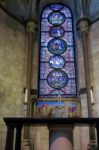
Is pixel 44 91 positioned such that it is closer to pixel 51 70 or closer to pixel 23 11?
pixel 51 70

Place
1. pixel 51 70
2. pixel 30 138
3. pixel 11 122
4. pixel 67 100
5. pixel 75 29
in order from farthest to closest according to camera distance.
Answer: pixel 75 29 < pixel 51 70 < pixel 67 100 < pixel 30 138 < pixel 11 122

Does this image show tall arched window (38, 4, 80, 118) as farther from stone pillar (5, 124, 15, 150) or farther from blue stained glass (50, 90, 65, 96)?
stone pillar (5, 124, 15, 150)

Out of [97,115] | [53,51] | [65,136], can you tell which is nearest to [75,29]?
[53,51]

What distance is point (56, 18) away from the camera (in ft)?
44.0

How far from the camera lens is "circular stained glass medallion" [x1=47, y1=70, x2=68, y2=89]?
11.6 meters

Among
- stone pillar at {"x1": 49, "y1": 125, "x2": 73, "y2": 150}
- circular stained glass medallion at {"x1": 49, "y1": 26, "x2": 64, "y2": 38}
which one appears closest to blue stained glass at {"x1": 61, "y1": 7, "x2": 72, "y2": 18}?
circular stained glass medallion at {"x1": 49, "y1": 26, "x2": 64, "y2": 38}

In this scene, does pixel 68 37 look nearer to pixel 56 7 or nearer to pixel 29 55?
pixel 56 7

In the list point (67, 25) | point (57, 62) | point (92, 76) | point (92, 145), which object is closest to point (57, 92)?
point (57, 62)

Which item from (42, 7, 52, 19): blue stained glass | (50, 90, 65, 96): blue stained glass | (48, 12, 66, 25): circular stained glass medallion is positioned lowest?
(50, 90, 65, 96): blue stained glass

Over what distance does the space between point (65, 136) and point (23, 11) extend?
27.7 ft

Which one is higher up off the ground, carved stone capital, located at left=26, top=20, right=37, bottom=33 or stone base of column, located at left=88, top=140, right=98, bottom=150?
carved stone capital, located at left=26, top=20, right=37, bottom=33

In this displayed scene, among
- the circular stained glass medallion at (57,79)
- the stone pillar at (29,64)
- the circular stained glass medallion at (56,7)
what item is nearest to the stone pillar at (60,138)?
the stone pillar at (29,64)

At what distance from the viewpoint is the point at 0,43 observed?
36.0 ft

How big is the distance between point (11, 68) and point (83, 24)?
4282 mm
